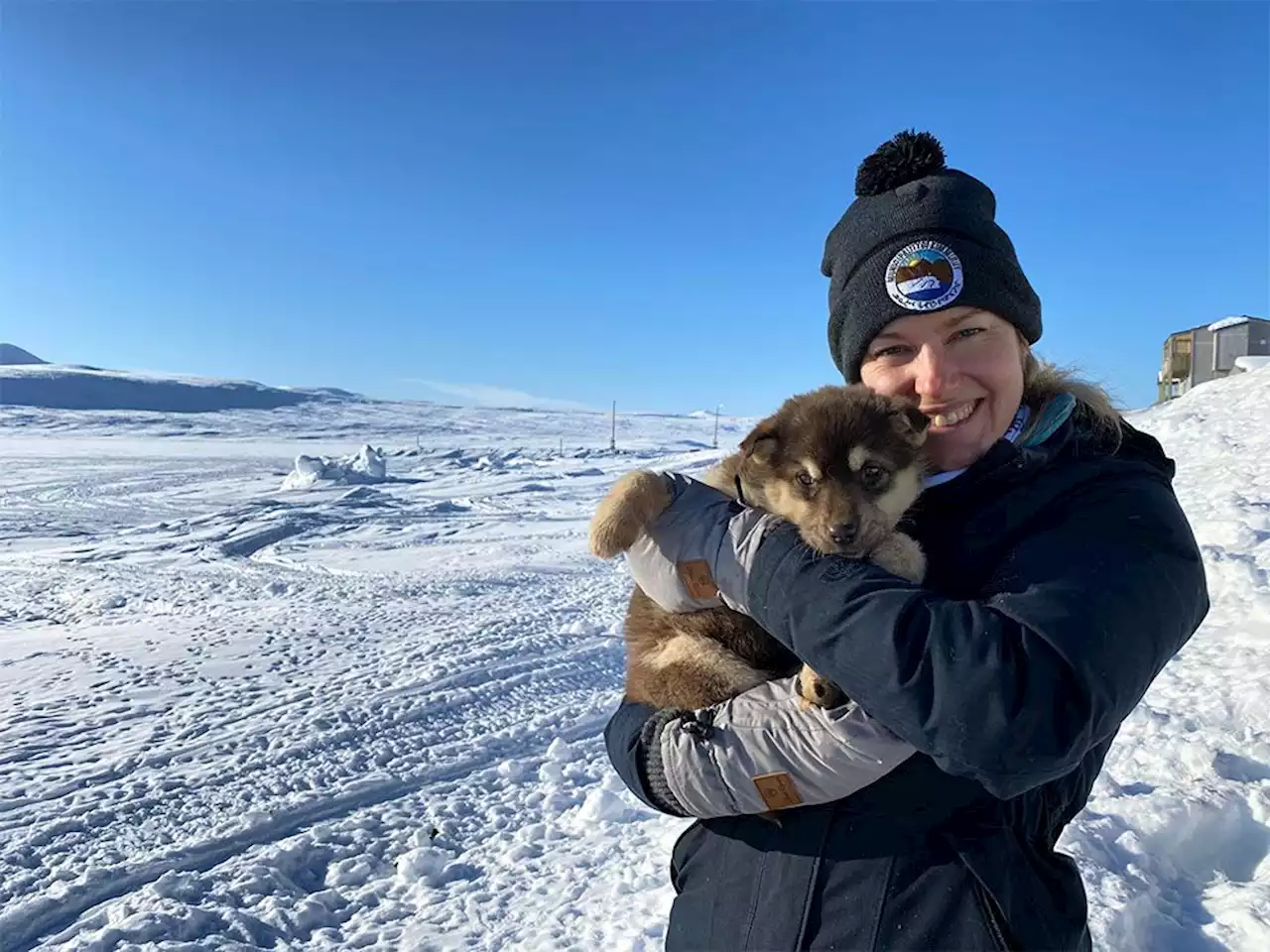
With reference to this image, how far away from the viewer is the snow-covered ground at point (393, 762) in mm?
3701

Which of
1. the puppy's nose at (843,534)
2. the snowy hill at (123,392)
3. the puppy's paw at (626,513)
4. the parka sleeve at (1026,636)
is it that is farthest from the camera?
the snowy hill at (123,392)

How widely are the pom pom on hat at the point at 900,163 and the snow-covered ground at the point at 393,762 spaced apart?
10.5ft

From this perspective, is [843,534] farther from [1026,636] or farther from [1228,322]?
[1228,322]

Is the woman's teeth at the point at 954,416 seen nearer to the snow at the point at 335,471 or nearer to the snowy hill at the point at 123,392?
the snow at the point at 335,471

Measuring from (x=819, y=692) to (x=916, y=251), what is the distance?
52.0 inches

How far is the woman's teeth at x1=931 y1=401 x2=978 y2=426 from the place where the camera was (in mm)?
2332

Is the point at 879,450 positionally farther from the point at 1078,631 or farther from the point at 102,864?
the point at 102,864

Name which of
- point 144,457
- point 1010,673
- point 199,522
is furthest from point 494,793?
point 144,457

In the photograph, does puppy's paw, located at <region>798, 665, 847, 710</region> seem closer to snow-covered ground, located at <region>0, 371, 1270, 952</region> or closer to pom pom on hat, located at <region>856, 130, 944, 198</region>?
pom pom on hat, located at <region>856, 130, 944, 198</region>

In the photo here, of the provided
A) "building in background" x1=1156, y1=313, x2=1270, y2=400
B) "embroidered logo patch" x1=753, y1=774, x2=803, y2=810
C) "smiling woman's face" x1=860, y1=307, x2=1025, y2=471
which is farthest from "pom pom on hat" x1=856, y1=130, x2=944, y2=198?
"building in background" x1=1156, y1=313, x2=1270, y2=400

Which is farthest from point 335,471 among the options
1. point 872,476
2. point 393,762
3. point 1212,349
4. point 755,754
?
point 1212,349

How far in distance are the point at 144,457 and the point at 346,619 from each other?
2576cm

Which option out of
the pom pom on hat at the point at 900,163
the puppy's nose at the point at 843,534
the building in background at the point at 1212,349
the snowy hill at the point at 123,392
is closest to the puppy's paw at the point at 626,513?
the puppy's nose at the point at 843,534

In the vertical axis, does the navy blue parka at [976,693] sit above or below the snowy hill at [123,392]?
below
